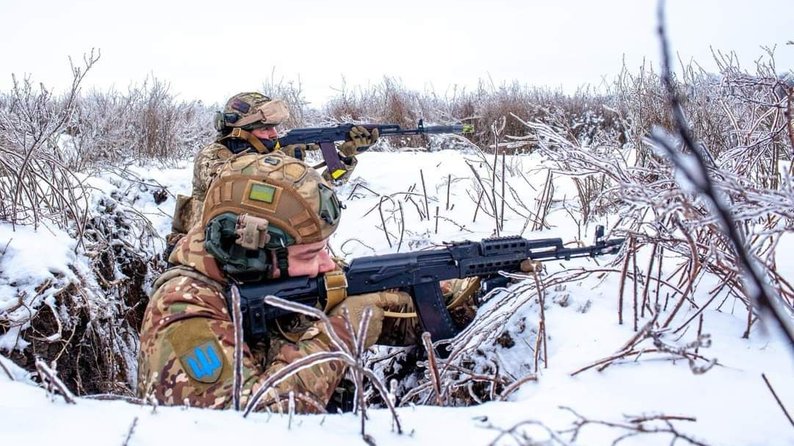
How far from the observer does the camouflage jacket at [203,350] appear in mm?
1528

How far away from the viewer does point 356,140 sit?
463 centimetres

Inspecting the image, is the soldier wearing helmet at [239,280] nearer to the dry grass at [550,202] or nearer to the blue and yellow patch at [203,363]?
the blue and yellow patch at [203,363]

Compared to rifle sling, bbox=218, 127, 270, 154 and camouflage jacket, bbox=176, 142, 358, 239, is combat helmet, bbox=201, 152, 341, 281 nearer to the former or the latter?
camouflage jacket, bbox=176, 142, 358, 239

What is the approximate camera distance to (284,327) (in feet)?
6.16

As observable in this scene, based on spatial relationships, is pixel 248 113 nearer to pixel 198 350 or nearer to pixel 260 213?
pixel 260 213

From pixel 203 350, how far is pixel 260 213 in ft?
1.34

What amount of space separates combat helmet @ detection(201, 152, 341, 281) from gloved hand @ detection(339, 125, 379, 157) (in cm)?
284

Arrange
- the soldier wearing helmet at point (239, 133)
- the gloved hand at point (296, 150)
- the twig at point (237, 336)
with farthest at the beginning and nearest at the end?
the gloved hand at point (296, 150), the soldier wearing helmet at point (239, 133), the twig at point (237, 336)

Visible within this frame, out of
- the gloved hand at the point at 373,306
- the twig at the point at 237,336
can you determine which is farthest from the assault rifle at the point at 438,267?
the twig at the point at 237,336

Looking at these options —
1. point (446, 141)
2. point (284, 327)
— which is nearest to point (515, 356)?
point (284, 327)

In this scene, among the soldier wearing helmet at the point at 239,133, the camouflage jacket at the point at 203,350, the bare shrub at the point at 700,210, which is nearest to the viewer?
the bare shrub at the point at 700,210

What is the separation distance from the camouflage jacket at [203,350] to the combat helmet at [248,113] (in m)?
2.27

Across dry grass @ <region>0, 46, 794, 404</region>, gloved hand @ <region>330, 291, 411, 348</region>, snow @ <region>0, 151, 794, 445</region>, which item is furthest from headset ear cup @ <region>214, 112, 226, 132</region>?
gloved hand @ <region>330, 291, 411, 348</region>

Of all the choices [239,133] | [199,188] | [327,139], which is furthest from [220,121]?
[327,139]
